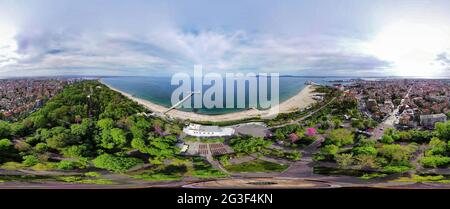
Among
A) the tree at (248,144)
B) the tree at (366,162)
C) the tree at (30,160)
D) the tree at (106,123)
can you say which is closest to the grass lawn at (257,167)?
the tree at (248,144)

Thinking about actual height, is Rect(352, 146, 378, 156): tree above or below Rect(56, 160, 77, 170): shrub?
above

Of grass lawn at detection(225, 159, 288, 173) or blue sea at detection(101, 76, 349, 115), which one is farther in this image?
grass lawn at detection(225, 159, 288, 173)

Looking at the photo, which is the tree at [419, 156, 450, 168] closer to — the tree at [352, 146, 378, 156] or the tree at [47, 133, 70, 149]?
the tree at [352, 146, 378, 156]

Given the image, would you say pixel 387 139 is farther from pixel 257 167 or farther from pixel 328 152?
pixel 257 167

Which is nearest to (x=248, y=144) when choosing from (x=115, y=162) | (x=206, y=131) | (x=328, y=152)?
(x=206, y=131)

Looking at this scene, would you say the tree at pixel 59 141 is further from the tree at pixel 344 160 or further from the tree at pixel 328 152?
the tree at pixel 344 160

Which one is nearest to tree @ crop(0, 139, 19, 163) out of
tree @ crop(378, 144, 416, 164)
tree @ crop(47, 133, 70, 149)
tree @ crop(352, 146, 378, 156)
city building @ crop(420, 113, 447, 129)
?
tree @ crop(47, 133, 70, 149)
